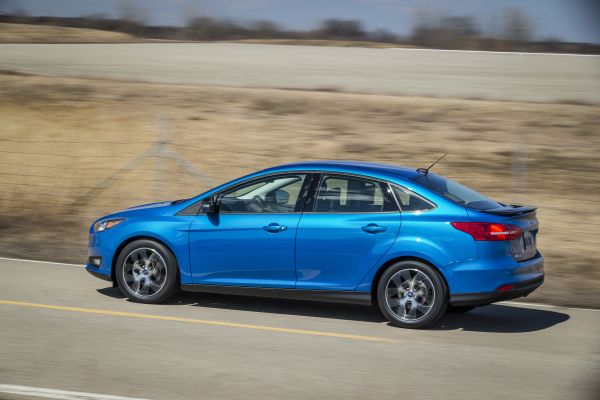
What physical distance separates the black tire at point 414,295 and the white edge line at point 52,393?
320 centimetres

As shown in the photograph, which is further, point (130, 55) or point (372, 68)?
point (130, 55)

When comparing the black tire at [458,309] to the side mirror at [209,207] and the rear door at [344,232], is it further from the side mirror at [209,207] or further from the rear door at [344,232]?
the side mirror at [209,207]

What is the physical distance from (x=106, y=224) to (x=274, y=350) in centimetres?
297

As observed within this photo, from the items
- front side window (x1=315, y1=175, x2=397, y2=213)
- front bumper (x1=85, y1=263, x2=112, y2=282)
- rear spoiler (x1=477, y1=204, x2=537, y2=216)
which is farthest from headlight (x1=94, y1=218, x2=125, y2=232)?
rear spoiler (x1=477, y1=204, x2=537, y2=216)

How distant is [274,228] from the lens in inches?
Answer: 348

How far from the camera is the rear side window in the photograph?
27.9ft

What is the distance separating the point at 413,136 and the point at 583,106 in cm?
454

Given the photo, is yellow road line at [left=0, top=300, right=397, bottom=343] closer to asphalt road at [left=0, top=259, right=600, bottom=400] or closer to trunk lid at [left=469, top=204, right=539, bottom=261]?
asphalt road at [left=0, top=259, right=600, bottom=400]

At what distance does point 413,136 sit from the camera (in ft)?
61.4

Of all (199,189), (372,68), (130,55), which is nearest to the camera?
(199,189)

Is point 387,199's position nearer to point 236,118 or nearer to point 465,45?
point 236,118

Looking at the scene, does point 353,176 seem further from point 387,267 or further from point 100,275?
point 100,275

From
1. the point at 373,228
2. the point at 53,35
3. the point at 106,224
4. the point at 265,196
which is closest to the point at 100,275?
the point at 106,224

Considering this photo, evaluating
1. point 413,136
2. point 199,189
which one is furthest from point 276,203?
point 413,136
